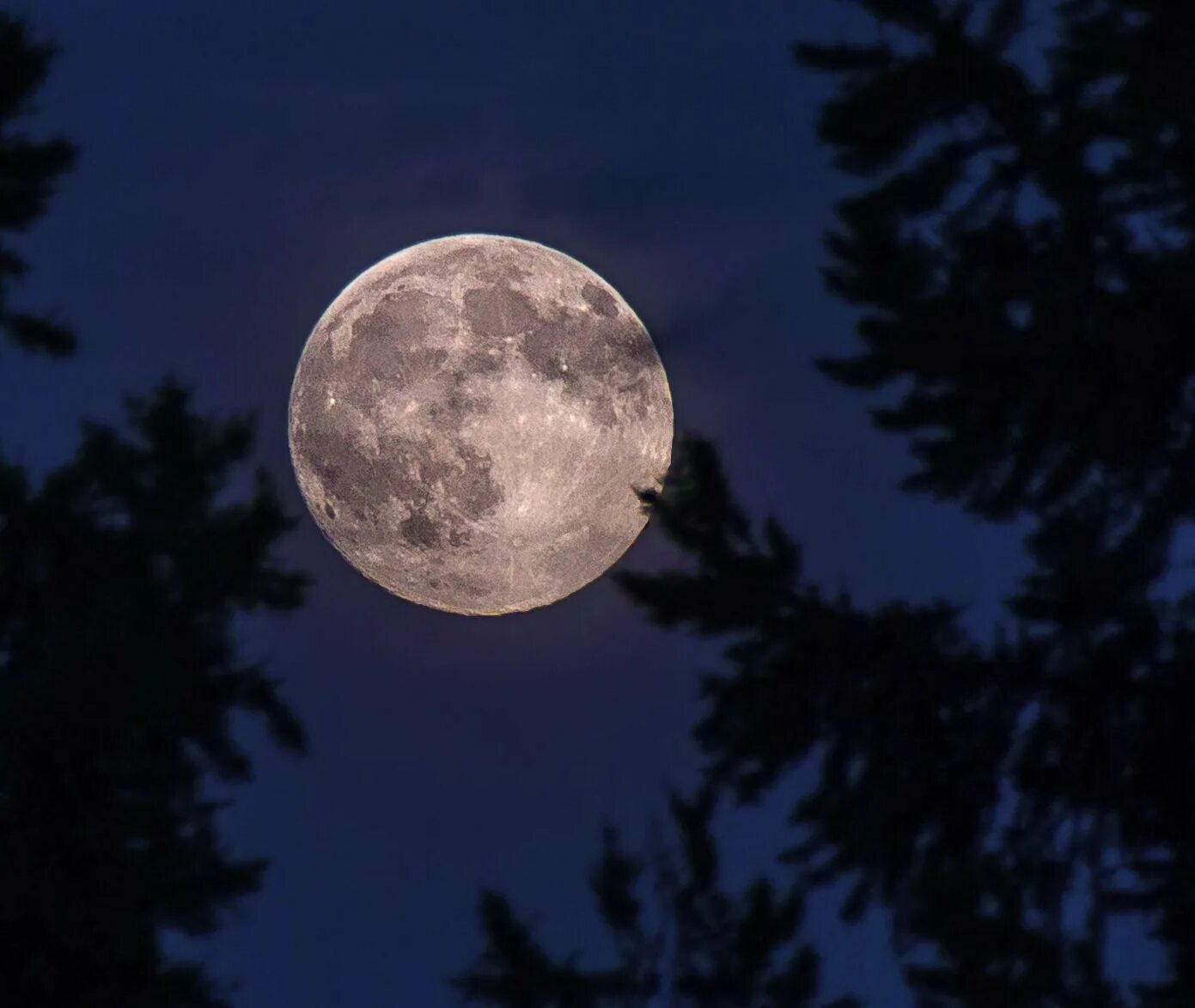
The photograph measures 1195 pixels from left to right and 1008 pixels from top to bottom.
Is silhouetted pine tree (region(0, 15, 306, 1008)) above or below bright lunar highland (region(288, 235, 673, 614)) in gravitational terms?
below

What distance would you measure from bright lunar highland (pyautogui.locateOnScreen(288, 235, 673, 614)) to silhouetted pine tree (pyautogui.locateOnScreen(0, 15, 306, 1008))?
1.26m

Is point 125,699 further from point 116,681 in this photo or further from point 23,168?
point 23,168

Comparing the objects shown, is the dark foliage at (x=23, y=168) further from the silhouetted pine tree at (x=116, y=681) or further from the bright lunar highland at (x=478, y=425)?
the bright lunar highland at (x=478, y=425)

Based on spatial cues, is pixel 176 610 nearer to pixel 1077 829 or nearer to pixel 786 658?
pixel 786 658

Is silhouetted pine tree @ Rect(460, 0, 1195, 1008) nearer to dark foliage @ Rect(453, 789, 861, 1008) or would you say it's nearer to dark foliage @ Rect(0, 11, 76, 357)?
dark foliage @ Rect(453, 789, 861, 1008)

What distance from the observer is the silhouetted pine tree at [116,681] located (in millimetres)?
5777

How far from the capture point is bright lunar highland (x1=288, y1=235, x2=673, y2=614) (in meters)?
8.95

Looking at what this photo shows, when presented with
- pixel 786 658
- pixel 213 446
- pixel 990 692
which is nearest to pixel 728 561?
pixel 786 658

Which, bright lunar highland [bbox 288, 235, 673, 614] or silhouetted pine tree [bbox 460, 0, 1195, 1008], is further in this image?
bright lunar highland [bbox 288, 235, 673, 614]

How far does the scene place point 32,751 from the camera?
5766 millimetres

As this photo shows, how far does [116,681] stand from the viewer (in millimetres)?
5734

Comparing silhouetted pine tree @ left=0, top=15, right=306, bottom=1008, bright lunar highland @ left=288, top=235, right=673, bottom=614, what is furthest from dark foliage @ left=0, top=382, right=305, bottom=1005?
bright lunar highland @ left=288, top=235, right=673, bottom=614

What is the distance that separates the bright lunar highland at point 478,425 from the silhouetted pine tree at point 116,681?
1262 mm

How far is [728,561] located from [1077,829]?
209 cm
